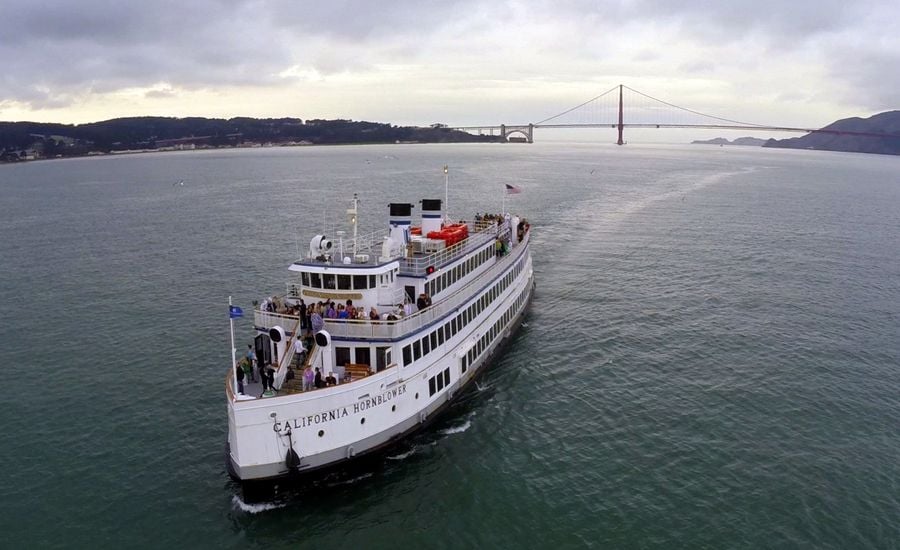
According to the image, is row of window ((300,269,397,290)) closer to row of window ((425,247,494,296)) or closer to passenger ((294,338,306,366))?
passenger ((294,338,306,366))

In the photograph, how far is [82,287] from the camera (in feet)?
161

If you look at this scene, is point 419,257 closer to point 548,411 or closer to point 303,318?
point 303,318

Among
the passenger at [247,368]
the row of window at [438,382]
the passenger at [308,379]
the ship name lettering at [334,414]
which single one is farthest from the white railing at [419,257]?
the ship name lettering at [334,414]

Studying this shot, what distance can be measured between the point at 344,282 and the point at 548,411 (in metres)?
11.3

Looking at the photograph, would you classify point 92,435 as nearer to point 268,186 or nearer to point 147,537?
point 147,537

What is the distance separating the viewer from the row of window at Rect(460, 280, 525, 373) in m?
30.7

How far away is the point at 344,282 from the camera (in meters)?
25.9

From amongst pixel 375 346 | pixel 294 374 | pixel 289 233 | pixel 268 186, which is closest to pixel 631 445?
pixel 375 346

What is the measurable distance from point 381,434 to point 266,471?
4.64 m

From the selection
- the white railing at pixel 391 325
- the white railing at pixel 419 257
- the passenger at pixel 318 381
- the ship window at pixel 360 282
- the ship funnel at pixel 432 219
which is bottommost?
the passenger at pixel 318 381

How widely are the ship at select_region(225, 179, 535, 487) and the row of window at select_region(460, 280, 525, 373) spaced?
6.0 inches

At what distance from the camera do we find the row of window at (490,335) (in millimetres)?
30742

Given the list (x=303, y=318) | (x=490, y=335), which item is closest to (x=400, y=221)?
(x=303, y=318)

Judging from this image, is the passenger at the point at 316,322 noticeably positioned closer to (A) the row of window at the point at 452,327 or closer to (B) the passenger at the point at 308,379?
(B) the passenger at the point at 308,379
